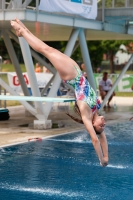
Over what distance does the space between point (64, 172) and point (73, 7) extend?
23.9 feet

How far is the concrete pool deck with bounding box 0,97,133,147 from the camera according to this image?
15305 millimetres

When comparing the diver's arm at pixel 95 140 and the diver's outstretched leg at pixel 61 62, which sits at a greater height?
the diver's outstretched leg at pixel 61 62

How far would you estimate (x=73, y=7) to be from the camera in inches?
649

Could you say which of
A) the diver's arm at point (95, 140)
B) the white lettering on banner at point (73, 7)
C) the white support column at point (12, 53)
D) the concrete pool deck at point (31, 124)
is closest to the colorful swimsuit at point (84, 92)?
the diver's arm at point (95, 140)

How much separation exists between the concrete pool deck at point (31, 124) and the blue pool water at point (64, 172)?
85 centimetres

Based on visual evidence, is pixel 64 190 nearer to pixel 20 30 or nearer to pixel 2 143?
pixel 20 30

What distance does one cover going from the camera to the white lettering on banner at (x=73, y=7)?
15.5 m

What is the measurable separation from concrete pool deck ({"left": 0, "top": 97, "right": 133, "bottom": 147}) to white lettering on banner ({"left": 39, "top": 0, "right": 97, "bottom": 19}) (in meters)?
3.61

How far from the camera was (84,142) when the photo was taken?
48.0 ft

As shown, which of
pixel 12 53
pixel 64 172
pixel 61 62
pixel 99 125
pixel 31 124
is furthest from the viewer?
pixel 12 53

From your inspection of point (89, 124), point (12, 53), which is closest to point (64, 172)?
point (89, 124)

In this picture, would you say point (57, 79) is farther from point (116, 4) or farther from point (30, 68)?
point (116, 4)

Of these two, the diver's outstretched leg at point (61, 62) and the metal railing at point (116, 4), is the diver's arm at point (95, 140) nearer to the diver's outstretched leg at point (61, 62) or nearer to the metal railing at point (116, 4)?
the diver's outstretched leg at point (61, 62)

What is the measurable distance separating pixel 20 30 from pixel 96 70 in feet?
173
